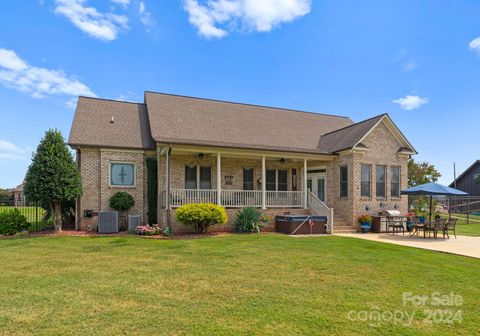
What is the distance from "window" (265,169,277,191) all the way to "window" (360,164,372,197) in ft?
15.9

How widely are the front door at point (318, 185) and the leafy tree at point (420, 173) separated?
2083 cm

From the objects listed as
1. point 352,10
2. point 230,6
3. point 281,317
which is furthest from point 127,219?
point 352,10

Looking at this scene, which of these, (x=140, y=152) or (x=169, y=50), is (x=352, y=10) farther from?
(x=140, y=152)

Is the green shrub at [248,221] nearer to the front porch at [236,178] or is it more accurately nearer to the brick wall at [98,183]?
the front porch at [236,178]

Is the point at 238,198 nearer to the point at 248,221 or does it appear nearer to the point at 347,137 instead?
the point at 248,221

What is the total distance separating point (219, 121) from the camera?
1833 cm

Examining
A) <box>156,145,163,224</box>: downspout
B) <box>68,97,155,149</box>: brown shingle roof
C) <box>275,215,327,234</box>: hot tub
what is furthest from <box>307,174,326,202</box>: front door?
<box>68,97,155,149</box>: brown shingle roof

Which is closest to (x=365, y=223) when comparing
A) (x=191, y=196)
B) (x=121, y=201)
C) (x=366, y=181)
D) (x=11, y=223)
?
(x=366, y=181)

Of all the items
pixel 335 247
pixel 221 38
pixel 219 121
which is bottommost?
→ pixel 335 247

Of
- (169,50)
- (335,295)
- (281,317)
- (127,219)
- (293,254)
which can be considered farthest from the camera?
(169,50)

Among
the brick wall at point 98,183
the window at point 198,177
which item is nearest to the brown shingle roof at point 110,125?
the brick wall at point 98,183

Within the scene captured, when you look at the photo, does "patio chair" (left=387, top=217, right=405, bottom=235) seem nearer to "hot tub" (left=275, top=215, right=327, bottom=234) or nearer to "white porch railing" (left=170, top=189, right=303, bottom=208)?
"hot tub" (left=275, top=215, right=327, bottom=234)

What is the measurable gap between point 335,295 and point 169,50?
1567 cm

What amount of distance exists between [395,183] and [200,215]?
37.6 ft
